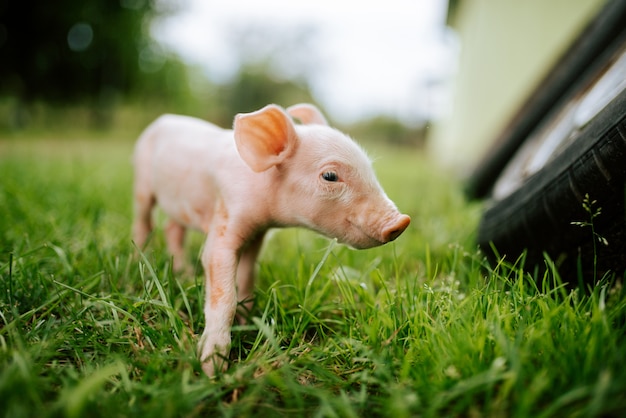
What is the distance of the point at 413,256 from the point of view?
2.49 metres

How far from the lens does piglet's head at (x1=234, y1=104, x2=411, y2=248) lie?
1.59m

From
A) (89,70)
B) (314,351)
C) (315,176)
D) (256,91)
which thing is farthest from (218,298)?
(256,91)

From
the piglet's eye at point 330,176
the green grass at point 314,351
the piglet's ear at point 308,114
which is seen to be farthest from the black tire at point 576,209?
the piglet's ear at point 308,114

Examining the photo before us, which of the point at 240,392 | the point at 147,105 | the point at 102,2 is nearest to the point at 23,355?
the point at 240,392

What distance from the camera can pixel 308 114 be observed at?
202cm

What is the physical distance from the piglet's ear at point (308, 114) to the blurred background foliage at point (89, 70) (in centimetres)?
1317

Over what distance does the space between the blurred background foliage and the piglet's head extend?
13.4 m

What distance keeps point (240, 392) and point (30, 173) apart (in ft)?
13.7

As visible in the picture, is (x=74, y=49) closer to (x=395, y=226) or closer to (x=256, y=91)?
(x=256, y=91)

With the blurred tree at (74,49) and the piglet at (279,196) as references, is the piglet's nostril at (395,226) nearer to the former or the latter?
the piglet at (279,196)

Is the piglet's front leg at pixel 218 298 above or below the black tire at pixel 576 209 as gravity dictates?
below

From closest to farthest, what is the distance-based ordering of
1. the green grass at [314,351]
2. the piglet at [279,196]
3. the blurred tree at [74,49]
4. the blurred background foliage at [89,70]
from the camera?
1. the green grass at [314,351]
2. the piglet at [279,196]
3. the blurred tree at [74,49]
4. the blurred background foliage at [89,70]

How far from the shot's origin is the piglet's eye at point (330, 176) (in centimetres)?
159

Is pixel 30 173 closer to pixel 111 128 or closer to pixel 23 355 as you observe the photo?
pixel 23 355
